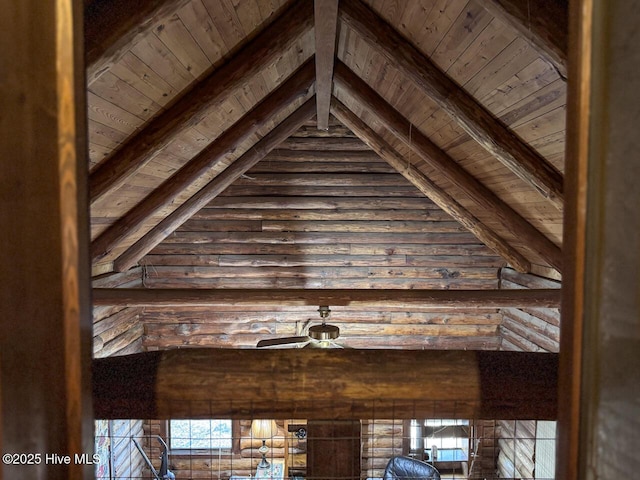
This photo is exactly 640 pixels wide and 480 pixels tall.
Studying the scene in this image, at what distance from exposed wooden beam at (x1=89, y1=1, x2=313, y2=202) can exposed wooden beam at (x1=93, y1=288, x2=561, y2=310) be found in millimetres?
1553

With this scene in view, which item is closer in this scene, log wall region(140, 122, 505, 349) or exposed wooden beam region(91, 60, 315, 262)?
exposed wooden beam region(91, 60, 315, 262)

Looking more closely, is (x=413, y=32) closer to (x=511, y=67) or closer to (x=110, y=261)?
(x=511, y=67)

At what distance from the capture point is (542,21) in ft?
5.83

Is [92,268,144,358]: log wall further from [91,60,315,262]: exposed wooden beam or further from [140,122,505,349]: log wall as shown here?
[91,60,315,262]: exposed wooden beam

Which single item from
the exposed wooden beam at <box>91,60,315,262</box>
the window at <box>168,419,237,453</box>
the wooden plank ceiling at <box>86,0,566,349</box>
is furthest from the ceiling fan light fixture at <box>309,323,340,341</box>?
the window at <box>168,419,237,453</box>

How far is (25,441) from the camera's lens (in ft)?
2.19

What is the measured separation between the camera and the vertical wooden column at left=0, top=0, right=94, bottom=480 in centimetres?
62

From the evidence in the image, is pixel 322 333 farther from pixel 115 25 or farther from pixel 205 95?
pixel 115 25

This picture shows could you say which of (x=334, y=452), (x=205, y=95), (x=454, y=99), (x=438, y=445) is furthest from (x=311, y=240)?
(x=334, y=452)

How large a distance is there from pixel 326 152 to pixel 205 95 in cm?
308

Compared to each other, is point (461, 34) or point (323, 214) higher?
point (323, 214)

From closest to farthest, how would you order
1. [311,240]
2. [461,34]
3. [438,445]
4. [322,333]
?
[461,34]
[322,333]
[311,240]
[438,445]

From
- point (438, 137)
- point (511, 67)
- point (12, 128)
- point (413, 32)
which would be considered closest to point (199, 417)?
point (12, 128)

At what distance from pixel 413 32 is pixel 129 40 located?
1576mm
